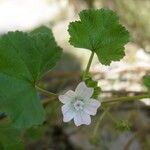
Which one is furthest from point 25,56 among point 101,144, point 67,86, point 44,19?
point 44,19

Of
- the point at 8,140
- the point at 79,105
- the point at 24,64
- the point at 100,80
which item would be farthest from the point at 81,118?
the point at 100,80

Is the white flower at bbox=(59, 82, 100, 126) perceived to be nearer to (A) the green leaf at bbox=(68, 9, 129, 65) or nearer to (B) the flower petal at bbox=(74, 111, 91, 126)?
(B) the flower petal at bbox=(74, 111, 91, 126)

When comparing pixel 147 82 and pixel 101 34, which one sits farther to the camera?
pixel 147 82

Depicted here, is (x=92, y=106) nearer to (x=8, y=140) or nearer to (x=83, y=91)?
(x=83, y=91)

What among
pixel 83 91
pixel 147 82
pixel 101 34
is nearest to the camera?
pixel 83 91

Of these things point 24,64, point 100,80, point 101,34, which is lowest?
point 24,64

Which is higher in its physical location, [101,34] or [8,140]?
[101,34]

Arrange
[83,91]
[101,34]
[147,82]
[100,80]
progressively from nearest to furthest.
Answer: [83,91] → [101,34] → [147,82] → [100,80]

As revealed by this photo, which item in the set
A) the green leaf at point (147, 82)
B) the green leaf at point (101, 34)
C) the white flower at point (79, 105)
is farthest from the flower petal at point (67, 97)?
the green leaf at point (147, 82)

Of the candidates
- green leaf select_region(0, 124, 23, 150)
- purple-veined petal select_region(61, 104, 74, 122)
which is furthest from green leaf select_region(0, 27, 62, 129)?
green leaf select_region(0, 124, 23, 150)
